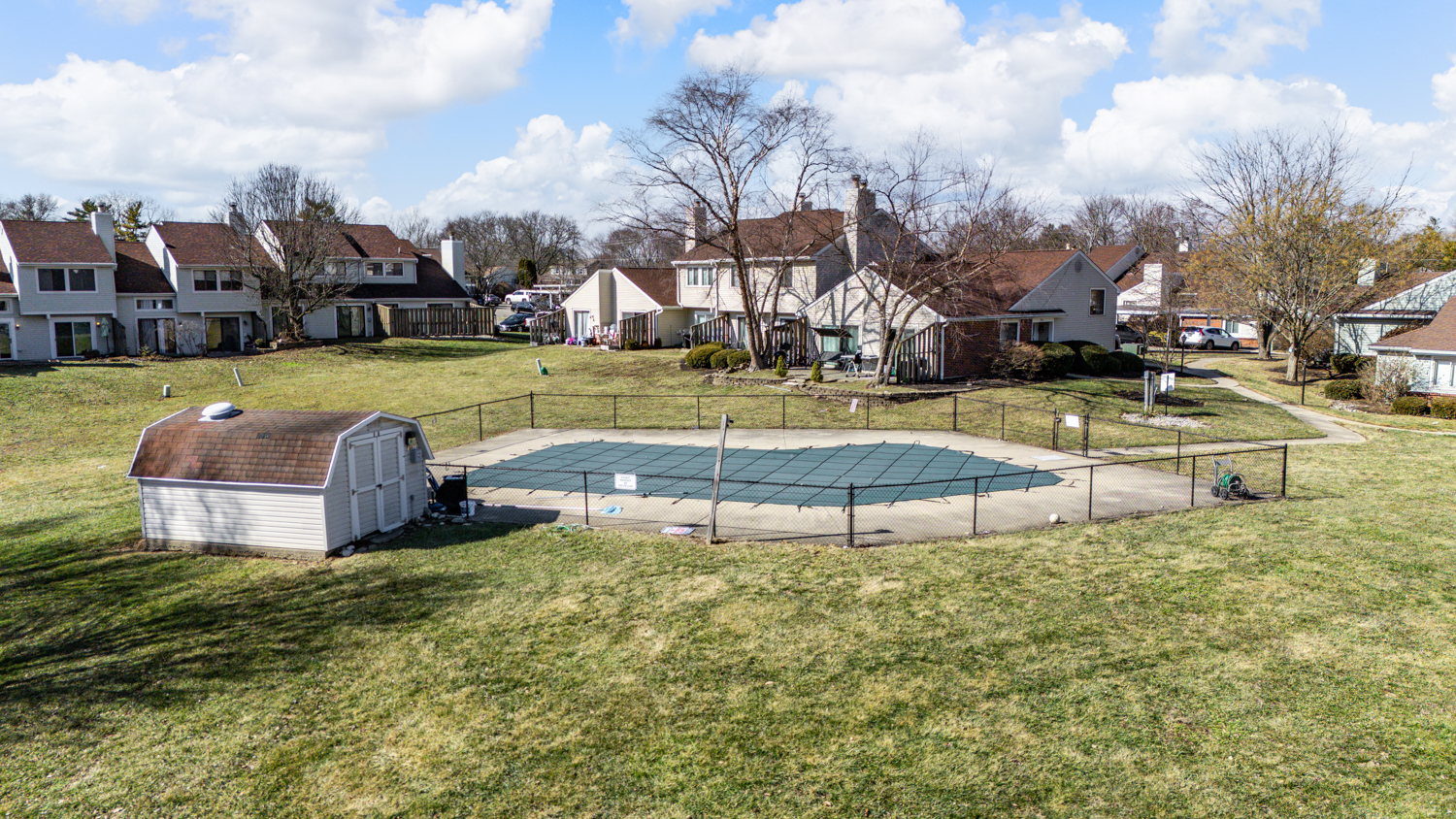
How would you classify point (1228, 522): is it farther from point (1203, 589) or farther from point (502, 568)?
point (502, 568)

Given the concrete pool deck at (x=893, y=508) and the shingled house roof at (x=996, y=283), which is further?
the shingled house roof at (x=996, y=283)

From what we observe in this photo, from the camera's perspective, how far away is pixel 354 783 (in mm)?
10086

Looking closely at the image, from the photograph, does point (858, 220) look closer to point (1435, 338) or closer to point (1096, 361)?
point (1096, 361)

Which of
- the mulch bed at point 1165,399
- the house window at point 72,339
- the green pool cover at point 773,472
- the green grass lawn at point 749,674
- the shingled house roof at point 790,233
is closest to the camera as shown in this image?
the green grass lawn at point 749,674

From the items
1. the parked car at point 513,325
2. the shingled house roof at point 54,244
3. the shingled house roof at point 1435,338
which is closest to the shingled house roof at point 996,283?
the shingled house roof at point 1435,338

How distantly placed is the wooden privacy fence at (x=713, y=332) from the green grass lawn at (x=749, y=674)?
98.5 feet

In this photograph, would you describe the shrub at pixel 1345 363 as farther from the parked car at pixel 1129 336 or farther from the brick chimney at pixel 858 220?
the brick chimney at pixel 858 220

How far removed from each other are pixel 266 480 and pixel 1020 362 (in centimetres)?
3046

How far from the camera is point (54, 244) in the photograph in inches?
1841

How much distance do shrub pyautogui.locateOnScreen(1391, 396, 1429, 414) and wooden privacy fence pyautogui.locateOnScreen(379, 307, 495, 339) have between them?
49865 millimetres

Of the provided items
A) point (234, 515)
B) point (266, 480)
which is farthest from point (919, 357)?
point (234, 515)

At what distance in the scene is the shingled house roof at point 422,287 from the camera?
193 ft

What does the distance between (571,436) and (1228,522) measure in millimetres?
19602

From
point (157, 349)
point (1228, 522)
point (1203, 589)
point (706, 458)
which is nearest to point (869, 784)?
point (1203, 589)
